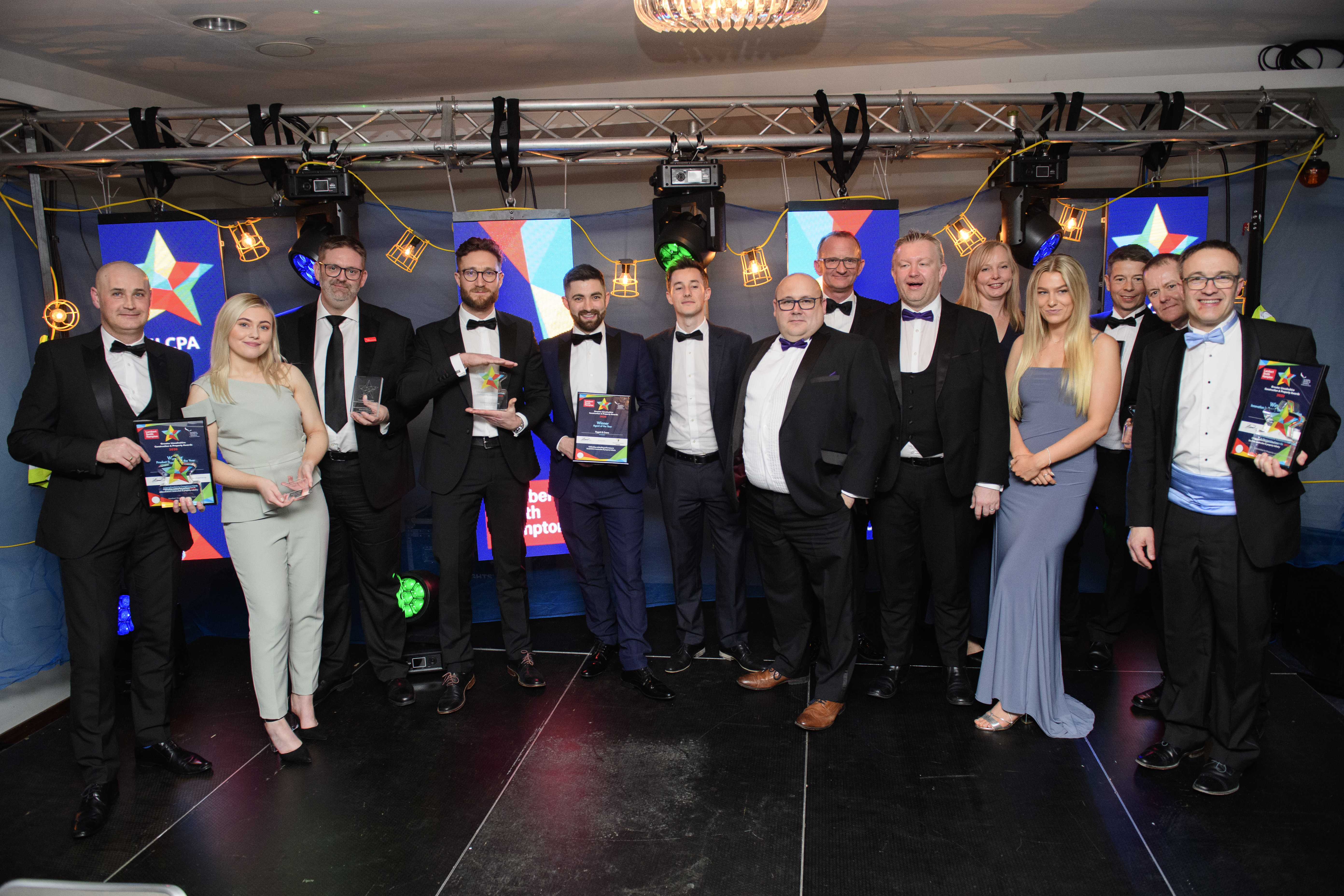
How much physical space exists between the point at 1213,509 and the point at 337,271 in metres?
3.64

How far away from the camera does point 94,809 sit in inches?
118

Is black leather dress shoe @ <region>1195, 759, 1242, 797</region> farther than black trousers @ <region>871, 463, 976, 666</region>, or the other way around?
black trousers @ <region>871, 463, 976, 666</region>

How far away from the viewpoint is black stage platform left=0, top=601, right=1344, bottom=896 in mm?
2604

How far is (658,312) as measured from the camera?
5.07 meters

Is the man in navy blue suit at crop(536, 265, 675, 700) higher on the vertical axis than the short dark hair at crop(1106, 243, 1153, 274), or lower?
lower

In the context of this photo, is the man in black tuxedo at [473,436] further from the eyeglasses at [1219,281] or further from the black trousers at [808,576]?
the eyeglasses at [1219,281]

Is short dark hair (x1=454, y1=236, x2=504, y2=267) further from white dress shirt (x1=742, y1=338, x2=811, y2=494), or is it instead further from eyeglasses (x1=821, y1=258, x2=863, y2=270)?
eyeglasses (x1=821, y1=258, x2=863, y2=270)

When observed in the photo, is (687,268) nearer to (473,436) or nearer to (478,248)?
(478,248)

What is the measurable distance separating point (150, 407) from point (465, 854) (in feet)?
6.82

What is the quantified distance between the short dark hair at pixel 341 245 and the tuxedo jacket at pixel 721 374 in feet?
4.78

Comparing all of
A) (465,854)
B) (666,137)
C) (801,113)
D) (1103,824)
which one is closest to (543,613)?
(465,854)

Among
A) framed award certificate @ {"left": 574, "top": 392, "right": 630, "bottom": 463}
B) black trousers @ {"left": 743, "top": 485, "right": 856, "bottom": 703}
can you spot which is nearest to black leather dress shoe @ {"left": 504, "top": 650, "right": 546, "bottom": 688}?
framed award certificate @ {"left": 574, "top": 392, "right": 630, "bottom": 463}

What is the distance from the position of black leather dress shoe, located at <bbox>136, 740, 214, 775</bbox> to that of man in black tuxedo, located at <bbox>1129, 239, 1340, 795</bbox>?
12.1ft

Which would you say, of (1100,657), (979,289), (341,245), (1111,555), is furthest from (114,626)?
(1111,555)
